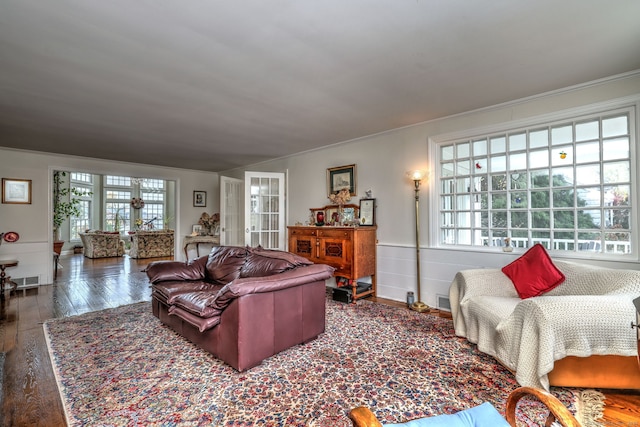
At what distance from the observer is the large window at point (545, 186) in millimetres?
2736

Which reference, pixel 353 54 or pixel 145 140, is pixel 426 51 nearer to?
pixel 353 54

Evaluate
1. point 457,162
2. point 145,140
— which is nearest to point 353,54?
point 457,162

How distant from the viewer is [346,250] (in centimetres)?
405

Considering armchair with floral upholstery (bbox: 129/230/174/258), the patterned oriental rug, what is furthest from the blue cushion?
armchair with floral upholstery (bbox: 129/230/174/258)

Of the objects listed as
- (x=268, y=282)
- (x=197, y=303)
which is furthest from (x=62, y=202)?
(x=268, y=282)

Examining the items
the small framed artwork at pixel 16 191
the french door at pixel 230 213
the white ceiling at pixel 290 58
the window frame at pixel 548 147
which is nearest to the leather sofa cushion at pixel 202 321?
the white ceiling at pixel 290 58

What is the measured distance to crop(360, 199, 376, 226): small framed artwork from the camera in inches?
173

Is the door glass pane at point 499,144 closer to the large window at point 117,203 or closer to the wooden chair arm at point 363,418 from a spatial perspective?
the wooden chair arm at point 363,418

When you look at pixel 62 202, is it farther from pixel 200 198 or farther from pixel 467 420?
pixel 467 420

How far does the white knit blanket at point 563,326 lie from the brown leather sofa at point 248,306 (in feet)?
4.91

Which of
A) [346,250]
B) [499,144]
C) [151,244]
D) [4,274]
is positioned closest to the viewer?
[499,144]

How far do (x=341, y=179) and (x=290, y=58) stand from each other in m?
2.69

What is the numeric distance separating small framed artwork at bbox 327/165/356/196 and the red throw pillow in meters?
2.50

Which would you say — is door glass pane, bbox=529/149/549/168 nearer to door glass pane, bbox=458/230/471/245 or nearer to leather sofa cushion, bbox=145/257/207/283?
door glass pane, bbox=458/230/471/245
